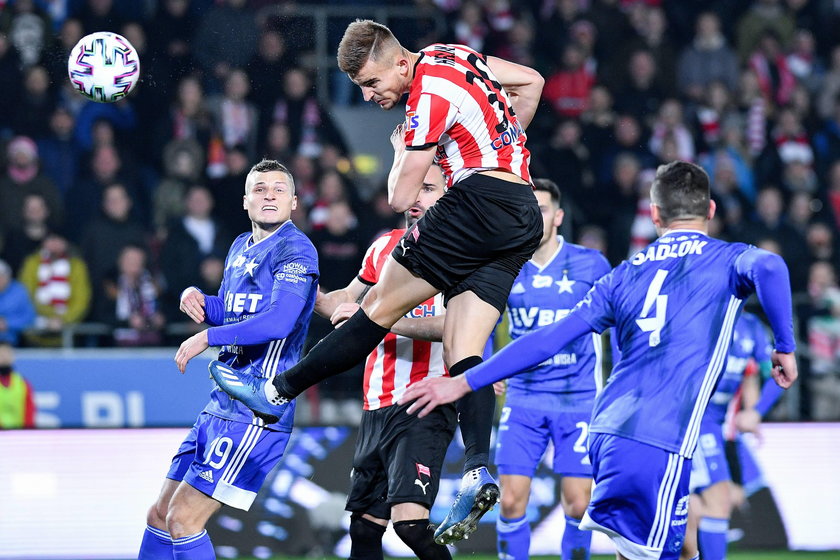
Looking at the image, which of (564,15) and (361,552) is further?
(564,15)

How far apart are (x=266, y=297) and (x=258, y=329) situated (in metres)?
0.35

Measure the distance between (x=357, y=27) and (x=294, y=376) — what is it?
1498 millimetres

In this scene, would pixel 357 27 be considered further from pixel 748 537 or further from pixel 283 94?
pixel 283 94

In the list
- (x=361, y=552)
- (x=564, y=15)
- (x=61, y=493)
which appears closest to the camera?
(x=361, y=552)

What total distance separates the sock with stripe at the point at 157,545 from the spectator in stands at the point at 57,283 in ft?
15.1

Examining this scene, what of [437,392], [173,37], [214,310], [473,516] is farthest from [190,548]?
[173,37]

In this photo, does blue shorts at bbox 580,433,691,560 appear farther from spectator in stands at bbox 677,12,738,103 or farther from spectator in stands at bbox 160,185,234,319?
spectator in stands at bbox 677,12,738,103

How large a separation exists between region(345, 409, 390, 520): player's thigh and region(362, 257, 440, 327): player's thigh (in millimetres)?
904

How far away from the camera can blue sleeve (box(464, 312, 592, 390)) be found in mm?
4004

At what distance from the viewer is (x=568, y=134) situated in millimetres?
11188

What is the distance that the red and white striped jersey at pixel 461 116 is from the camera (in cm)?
452

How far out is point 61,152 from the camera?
34.6 ft

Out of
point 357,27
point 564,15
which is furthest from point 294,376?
point 564,15

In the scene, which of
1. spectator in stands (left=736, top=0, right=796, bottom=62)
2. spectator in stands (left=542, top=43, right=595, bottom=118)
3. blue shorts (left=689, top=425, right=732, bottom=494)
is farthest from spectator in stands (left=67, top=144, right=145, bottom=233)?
spectator in stands (left=736, top=0, right=796, bottom=62)
